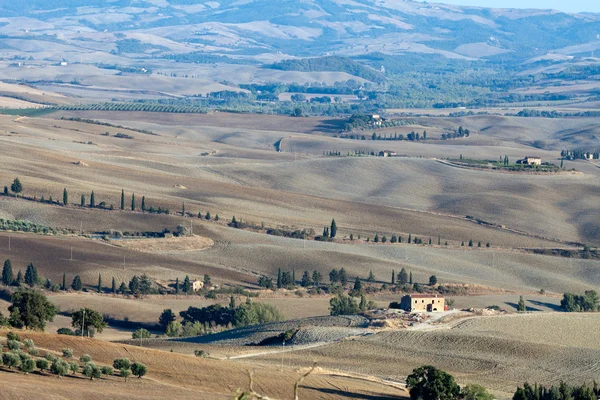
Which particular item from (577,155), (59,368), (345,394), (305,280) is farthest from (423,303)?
(577,155)

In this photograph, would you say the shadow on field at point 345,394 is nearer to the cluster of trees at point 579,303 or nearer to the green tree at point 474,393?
the green tree at point 474,393

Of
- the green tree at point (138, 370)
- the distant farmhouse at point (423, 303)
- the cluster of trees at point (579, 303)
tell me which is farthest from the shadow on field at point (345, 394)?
the cluster of trees at point (579, 303)

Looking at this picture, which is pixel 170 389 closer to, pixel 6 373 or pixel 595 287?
pixel 6 373

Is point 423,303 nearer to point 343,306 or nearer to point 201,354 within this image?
point 343,306

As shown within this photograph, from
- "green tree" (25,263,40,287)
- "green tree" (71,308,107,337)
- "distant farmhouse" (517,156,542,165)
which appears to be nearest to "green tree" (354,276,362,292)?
"green tree" (25,263,40,287)

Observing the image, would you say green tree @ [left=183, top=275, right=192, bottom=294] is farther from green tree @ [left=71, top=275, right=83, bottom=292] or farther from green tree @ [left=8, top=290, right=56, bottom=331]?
green tree @ [left=8, top=290, right=56, bottom=331]
